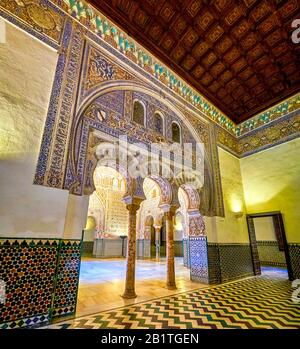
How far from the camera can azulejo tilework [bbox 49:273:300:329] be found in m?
2.68

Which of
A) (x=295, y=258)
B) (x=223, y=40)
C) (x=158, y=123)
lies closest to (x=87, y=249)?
(x=158, y=123)

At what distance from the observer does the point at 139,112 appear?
538 centimetres

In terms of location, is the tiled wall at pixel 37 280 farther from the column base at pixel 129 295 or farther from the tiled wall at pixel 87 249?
the tiled wall at pixel 87 249

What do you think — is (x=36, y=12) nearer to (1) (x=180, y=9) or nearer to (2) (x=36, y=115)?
(2) (x=36, y=115)

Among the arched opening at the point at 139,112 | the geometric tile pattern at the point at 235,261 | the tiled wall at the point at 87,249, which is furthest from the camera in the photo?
the tiled wall at the point at 87,249

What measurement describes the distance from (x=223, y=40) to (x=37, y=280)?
22.8ft

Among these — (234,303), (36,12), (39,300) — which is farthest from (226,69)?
(39,300)

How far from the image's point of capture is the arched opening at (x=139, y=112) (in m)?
5.24

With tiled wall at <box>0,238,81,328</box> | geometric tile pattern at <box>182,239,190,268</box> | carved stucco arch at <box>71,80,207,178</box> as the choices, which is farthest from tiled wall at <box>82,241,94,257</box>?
tiled wall at <box>0,238,81,328</box>

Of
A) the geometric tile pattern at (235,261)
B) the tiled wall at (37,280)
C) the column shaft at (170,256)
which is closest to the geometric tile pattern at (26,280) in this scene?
the tiled wall at (37,280)

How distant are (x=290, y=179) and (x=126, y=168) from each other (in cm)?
564

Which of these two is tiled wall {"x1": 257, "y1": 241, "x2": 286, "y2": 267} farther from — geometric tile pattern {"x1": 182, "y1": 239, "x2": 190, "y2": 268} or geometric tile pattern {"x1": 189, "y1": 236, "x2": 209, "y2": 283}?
geometric tile pattern {"x1": 189, "y1": 236, "x2": 209, "y2": 283}

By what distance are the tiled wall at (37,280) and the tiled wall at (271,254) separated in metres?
9.04
